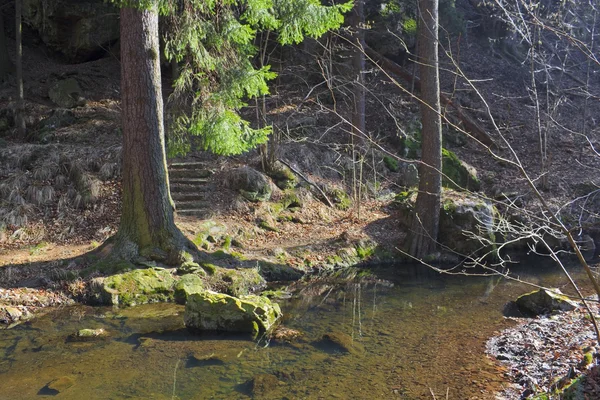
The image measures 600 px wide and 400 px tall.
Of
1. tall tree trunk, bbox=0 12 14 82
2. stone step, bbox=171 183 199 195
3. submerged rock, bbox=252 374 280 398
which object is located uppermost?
tall tree trunk, bbox=0 12 14 82

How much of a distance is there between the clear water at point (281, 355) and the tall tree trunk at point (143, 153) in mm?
1396

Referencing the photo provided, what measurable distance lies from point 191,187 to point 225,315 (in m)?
6.21

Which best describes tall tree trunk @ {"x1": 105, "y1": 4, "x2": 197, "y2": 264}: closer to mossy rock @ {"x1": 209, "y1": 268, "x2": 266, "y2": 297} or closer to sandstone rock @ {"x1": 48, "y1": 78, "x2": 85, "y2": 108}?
mossy rock @ {"x1": 209, "y1": 268, "x2": 266, "y2": 297}

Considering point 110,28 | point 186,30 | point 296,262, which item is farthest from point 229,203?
point 110,28

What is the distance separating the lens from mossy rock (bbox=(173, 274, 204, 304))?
868cm

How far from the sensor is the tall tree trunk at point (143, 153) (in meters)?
8.84

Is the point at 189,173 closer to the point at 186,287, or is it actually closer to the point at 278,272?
the point at 278,272

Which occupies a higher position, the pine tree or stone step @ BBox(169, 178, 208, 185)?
the pine tree

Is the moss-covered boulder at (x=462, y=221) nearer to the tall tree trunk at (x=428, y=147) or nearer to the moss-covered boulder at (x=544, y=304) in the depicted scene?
the tall tree trunk at (x=428, y=147)

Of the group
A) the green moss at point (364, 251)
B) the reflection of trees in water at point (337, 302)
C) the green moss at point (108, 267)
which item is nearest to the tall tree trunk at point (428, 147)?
the green moss at point (364, 251)

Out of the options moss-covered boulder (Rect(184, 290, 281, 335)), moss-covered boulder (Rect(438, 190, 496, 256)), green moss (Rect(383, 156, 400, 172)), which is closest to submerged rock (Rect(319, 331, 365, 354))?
moss-covered boulder (Rect(184, 290, 281, 335))

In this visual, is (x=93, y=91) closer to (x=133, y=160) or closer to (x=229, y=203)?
(x=229, y=203)


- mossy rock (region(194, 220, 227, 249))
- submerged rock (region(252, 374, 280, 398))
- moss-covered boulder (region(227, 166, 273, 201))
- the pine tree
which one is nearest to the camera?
submerged rock (region(252, 374, 280, 398))

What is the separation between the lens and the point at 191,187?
12961 millimetres
